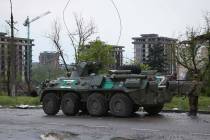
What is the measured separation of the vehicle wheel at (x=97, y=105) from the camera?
2198 centimetres

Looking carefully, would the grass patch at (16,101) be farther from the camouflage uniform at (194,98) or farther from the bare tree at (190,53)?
the bare tree at (190,53)

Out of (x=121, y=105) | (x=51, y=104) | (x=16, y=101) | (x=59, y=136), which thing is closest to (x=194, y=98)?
(x=121, y=105)

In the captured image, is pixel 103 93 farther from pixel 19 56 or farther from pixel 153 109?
pixel 19 56

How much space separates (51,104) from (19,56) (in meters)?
37.3

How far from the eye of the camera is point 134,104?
70.3 feet

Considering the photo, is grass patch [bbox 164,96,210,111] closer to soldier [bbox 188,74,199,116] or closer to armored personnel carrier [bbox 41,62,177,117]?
soldier [bbox 188,74,199,116]

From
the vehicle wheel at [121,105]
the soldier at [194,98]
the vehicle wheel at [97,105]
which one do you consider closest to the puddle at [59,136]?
the vehicle wheel at [121,105]

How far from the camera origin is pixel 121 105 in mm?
21344

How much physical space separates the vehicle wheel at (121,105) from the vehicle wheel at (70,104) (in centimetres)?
185

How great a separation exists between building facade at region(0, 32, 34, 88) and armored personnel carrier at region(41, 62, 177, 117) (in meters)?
29.8

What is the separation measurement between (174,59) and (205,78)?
7.28 metres

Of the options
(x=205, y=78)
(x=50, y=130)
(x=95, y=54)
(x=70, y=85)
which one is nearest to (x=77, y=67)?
(x=70, y=85)

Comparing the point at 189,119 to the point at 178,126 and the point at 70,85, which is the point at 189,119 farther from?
the point at 70,85

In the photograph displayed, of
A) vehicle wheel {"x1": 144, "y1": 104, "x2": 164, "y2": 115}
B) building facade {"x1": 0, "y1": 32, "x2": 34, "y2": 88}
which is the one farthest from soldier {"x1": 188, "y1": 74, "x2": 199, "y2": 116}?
building facade {"x1": 0, "y1": 32, "x2": 34, "y2": 88}
